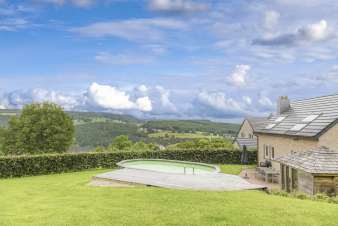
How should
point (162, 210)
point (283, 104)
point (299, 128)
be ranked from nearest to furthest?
point (162, 210), point (299, 128), point (283, 104)

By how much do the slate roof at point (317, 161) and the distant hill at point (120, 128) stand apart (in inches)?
2622

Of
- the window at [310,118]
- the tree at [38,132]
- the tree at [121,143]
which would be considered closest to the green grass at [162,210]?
the window at [310,118]

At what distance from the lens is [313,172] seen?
19250mm

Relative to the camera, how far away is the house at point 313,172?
19.4 metres

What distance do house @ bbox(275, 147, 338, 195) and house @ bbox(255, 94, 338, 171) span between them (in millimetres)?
2097

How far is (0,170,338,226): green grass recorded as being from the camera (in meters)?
10.5

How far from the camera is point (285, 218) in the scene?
10742mm

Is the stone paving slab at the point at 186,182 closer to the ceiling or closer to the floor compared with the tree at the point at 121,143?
closer to the ceiling

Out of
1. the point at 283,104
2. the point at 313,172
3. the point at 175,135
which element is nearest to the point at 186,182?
the point at 313,172

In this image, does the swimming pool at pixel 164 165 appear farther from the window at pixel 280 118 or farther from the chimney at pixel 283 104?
the chimney at pixel 283 104

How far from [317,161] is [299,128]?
24.1 ft

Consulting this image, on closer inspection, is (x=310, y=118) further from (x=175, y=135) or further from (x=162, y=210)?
(x=175, y=135)

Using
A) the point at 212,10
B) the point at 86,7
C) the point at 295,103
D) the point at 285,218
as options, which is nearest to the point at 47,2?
the point at 86,7

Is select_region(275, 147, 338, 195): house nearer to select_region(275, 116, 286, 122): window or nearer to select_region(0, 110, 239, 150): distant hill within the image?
select_region(275, 116, 286, 122): window
